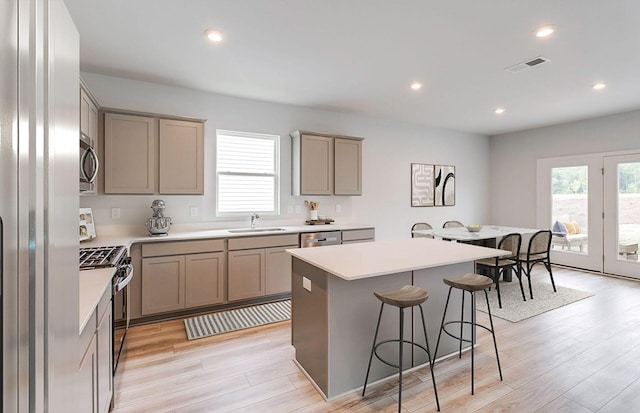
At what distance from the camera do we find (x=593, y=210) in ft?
18.1

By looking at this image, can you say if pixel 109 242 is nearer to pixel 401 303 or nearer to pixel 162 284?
pixel 162 284

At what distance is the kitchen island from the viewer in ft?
6.98

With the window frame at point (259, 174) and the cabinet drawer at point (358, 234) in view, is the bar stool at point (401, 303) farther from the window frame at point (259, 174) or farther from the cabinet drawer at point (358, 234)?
the window frame at point (259, 174)

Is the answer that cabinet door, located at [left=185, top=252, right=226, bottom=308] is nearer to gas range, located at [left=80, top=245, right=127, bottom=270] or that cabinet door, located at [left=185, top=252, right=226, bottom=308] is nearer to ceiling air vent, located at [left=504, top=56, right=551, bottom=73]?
gas range, located at [left=80, top=245, right=127, bottom=270]

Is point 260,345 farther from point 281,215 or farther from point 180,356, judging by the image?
point 281,215

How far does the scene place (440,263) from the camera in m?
2.24

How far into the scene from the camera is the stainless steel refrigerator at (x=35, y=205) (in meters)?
0.59

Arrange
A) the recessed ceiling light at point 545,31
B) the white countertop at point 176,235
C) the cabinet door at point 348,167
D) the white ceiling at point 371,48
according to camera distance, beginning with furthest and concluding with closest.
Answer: the cabinet door at point 348,167 → the white countertop at point 176,235 → the recessed ceiling light at point 545,31 → the white ceiling at point 371,48

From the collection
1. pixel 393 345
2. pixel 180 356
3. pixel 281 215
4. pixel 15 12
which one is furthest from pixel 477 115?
pixel 15 12

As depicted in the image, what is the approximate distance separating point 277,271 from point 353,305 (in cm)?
200

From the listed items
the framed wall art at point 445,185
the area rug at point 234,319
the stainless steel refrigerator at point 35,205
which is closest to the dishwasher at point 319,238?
the area rug at point 234,319

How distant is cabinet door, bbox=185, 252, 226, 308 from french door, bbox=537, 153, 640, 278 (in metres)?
6.28

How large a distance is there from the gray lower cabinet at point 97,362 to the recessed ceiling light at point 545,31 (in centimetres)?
376

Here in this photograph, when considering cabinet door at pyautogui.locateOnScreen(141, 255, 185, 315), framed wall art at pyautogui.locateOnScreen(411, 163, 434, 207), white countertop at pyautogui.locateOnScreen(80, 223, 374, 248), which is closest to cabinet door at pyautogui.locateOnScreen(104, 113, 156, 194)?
white countertop at pyautogui.locateOnScreen(80, 223, 374, 248)
